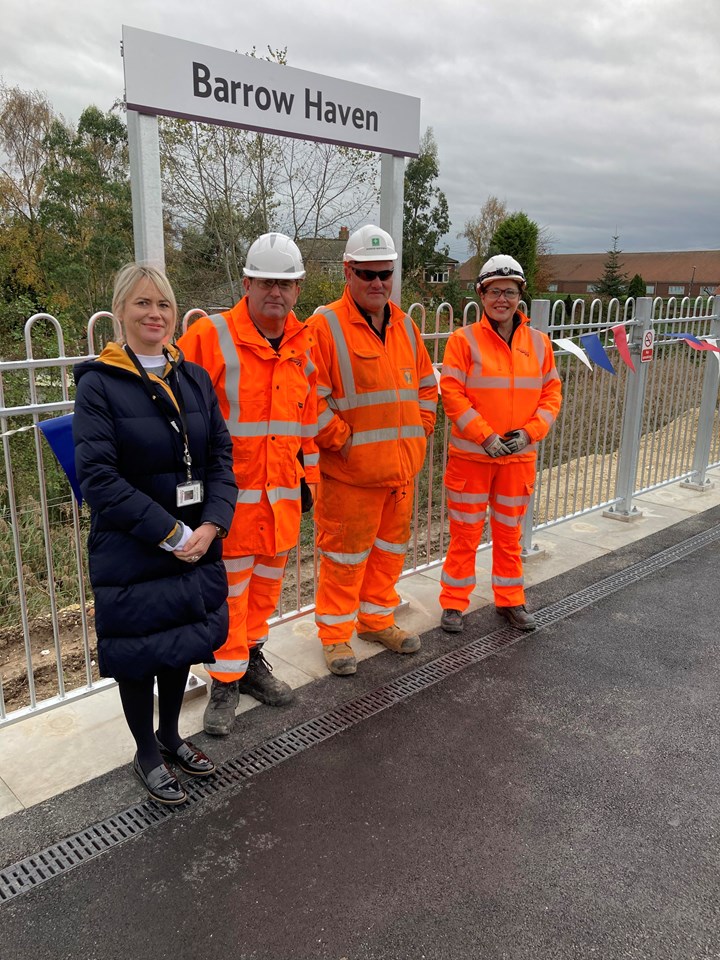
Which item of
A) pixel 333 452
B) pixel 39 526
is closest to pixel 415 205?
pixel 39 526

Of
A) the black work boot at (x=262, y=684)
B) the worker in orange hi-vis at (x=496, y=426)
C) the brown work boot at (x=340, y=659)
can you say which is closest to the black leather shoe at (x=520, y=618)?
the worker in orange hi-vis at (x=496, y=426)

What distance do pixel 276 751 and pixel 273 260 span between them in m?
2.01

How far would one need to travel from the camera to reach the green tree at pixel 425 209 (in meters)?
39.7

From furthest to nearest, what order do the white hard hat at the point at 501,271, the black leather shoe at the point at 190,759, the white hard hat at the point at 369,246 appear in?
the white hard hat at the point at 501,271 → the white hard hat at the point at 369,246 → the black leather shoe at the point at 190,759

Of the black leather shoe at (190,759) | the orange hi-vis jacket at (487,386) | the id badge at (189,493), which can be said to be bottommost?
the black leather shoe at (190,759)

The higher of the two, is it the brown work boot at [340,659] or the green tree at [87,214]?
the green tree at [87,214]

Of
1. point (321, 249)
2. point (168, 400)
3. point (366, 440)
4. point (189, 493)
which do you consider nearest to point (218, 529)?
point (189, 493)

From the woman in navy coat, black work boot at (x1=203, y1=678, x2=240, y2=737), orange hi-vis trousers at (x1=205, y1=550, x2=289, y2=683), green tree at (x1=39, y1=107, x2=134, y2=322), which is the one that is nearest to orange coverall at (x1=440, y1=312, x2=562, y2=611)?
orange hi-vis trousers at (x1=205, y1=550, x2=289, y2=683)

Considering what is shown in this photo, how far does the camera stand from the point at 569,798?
9.12 ft

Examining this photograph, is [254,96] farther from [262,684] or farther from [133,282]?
[262,684]

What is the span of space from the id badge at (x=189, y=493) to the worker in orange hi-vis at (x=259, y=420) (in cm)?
47

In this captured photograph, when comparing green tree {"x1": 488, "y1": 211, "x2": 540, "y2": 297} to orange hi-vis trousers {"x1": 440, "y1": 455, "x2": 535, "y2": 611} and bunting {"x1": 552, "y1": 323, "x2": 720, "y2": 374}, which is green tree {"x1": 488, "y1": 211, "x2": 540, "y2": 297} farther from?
orange hi-vis trousers {"x1": 440, "y1": 455, "x2": 535, "y2": 611}

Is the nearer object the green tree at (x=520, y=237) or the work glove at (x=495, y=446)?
the work glove at (x=495, y=446)

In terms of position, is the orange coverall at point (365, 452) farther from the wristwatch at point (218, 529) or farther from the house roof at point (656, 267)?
the house roof at point (656, 267)
